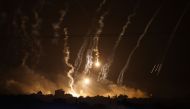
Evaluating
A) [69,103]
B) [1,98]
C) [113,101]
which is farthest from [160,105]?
[1,98]

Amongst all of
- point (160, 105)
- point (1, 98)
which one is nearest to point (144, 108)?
point (160, 105)

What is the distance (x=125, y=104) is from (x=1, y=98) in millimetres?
11014

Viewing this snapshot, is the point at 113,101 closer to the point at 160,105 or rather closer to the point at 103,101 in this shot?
the point at 103,101

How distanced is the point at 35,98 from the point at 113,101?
7.35 metres

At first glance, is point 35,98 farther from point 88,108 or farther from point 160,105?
point 160,105

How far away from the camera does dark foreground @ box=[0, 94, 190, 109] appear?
144 ft

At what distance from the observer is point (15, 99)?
147ft

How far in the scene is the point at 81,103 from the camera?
44.6m

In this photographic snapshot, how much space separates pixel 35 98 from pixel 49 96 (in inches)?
60.2

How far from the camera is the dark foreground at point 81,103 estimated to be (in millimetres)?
43750

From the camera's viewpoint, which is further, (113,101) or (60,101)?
(113,101)

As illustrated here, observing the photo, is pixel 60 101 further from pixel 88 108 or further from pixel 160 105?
pixel 160 105

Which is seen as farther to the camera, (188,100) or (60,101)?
(188,100)

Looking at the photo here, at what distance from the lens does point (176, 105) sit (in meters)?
46.4
